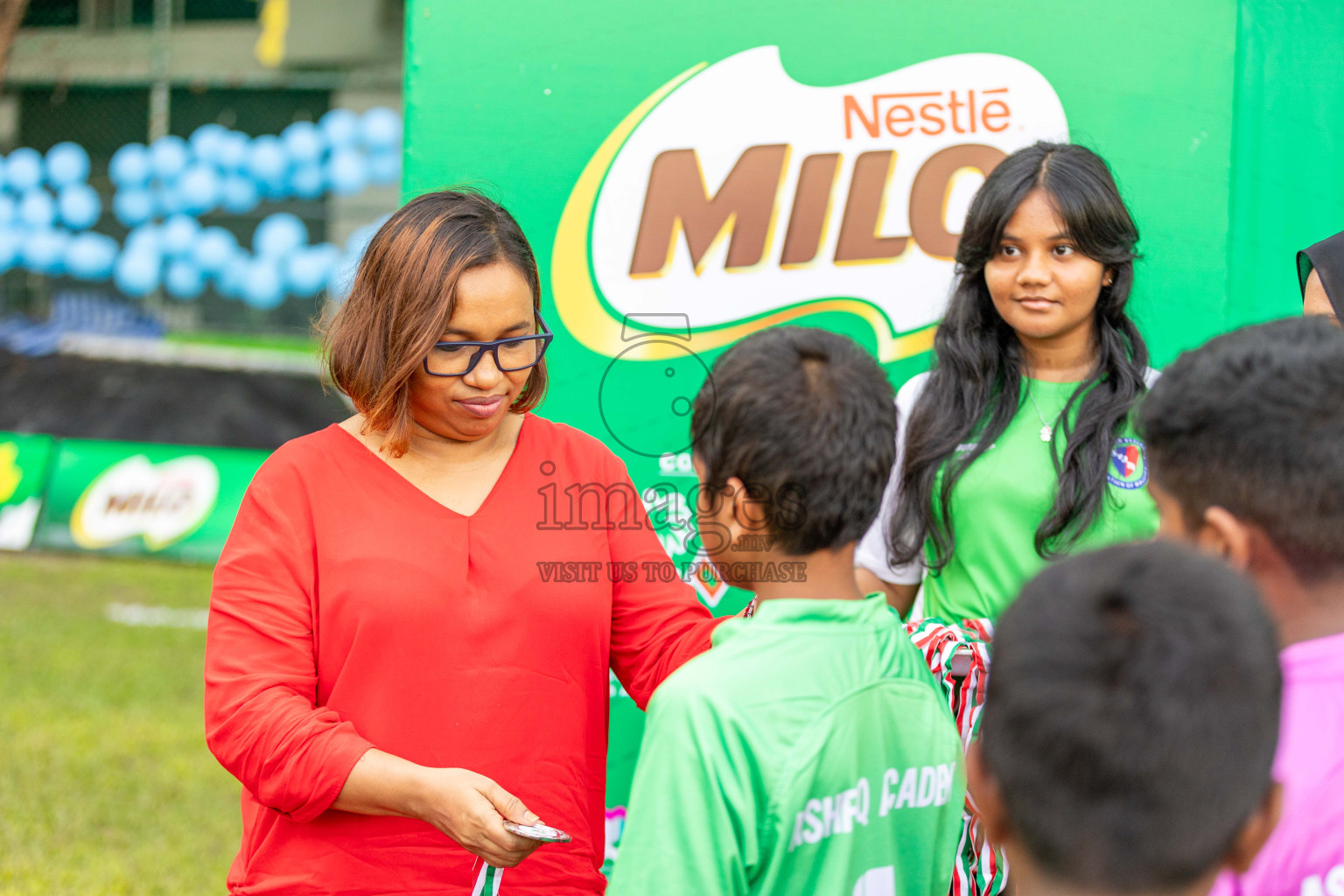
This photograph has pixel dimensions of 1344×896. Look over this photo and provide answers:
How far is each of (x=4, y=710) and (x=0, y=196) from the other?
215 inches

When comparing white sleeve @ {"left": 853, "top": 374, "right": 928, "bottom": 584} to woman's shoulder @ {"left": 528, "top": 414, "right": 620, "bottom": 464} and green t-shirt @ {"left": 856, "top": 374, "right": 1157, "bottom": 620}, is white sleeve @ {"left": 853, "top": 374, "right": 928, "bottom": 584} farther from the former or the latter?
woman's shoulder @ {"left": 528, "top": 414, "right": 620, "bottom": 464}

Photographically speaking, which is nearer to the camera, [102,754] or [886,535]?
[886,535]

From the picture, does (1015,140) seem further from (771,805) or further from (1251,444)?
(771,805)

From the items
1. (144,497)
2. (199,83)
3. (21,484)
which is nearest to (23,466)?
(21,484)

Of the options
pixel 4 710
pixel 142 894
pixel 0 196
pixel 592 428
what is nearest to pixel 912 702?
pixel 592 428

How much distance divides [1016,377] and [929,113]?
72cm

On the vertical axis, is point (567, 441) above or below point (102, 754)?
above

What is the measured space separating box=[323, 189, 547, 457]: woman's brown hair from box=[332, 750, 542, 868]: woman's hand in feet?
1.58

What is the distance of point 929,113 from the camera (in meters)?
2.47

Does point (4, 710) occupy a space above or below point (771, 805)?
below

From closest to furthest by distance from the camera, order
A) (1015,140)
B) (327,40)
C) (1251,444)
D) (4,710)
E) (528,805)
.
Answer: (1251,444)
(528,805)
(1015,140)
(4,710)
(327,40)

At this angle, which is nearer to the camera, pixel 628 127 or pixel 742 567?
pixel 742 567

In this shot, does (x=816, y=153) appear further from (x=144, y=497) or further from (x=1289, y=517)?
(x=144, y=497)

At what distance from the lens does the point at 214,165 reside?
827 cm
